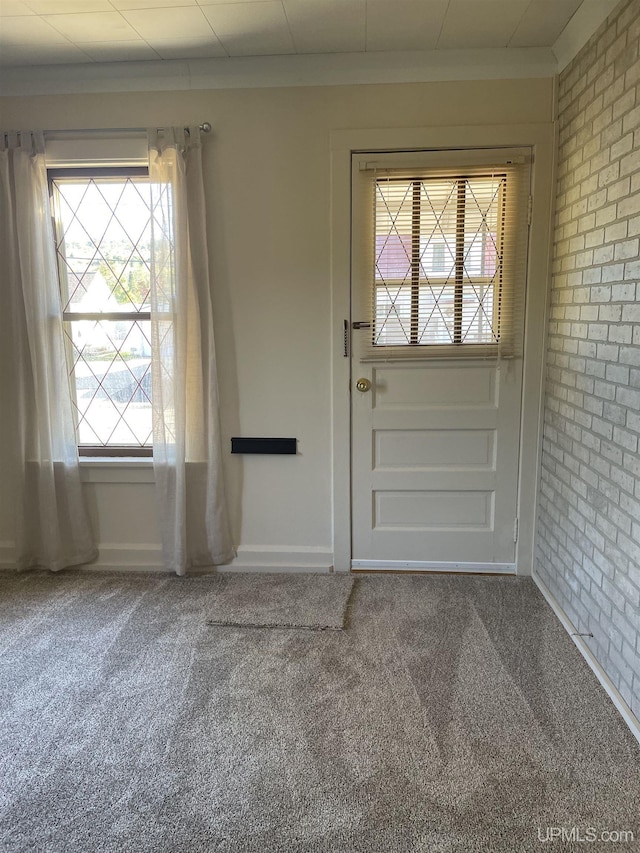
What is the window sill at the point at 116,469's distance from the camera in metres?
2.92

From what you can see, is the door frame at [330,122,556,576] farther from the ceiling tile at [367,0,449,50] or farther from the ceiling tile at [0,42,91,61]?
Answer: the ceiling tile at [0,42,91,61]

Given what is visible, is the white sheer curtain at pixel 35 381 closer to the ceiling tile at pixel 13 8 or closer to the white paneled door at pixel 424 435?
the ceiling tile at pixel 13 8

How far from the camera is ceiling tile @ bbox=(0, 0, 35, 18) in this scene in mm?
2104

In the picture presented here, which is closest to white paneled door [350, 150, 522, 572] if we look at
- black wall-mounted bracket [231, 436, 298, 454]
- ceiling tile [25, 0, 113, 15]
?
black wall-mounted bracket [231, 436, 298, 454]

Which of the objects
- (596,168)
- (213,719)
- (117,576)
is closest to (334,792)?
(213,719)

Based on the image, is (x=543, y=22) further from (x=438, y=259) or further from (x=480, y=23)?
(x=438, y=259)

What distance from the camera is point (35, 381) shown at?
9.23 ft

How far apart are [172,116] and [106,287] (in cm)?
90

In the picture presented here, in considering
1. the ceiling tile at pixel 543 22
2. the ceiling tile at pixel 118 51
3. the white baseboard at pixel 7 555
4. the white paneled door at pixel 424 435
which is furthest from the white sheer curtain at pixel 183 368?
the ceiling tile at pixel 543 22

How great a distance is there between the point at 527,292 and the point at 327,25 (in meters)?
1.45

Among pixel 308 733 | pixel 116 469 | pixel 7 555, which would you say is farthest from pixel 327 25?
pixel 7 555

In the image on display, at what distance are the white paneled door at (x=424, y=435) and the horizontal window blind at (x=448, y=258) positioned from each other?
0.03ft

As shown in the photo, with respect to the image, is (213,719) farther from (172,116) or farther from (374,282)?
(172,116)

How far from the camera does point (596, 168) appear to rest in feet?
6.99
